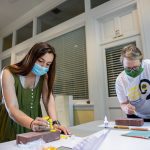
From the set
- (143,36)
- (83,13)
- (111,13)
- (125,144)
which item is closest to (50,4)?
(83,13)

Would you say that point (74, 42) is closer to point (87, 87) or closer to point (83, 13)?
point (83, 13)

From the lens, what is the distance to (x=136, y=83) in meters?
1.39

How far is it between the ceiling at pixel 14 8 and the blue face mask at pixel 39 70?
9.17 ft

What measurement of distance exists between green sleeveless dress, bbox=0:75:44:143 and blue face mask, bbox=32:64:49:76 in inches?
4.1

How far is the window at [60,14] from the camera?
9.77 ft

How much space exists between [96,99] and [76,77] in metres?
0.59

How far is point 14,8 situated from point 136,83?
133 inches

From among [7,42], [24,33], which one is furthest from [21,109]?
[7,42]

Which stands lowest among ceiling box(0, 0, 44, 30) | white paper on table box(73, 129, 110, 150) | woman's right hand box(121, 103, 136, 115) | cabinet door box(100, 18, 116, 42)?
white paper on table box(73, 129, 110, 150)

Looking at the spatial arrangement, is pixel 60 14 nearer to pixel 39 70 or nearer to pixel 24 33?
pixel 24 33

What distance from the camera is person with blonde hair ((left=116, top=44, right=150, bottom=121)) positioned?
1.34 m

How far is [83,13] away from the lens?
2756mm

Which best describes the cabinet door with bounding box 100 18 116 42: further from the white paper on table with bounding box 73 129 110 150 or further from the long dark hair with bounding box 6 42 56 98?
the white paper on table with bounding box 73 129 110 150

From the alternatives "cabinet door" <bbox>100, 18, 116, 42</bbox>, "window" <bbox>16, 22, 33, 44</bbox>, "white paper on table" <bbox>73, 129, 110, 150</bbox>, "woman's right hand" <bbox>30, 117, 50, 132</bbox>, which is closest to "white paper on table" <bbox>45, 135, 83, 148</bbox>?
"woman's right hand" <bbox>30, 117, 50, 132</bbox>
